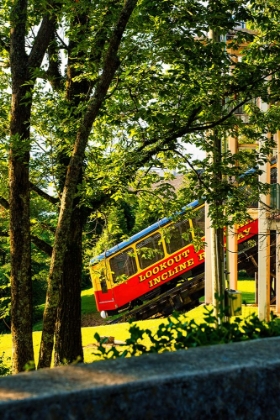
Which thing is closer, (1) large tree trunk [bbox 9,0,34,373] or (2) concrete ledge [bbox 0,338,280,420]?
(2) concrete ledge [bbox 0,338,280,420]

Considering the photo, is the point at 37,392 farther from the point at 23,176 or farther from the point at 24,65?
the point at 24,65

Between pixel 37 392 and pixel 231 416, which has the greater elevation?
pixel 37 392

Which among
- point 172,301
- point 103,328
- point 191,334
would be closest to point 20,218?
point 191,334

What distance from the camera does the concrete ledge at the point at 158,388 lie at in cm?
195

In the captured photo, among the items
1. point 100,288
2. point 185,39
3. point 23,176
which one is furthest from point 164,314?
point 185,39

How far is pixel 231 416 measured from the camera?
225cm

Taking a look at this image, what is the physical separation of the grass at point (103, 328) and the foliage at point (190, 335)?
0.76ft

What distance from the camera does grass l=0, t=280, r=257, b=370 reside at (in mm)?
13620

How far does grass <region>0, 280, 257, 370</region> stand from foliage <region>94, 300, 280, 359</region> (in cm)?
23

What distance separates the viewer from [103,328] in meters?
20.1

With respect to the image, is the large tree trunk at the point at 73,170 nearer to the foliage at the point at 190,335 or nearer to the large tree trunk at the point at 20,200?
the large tree trunk at the point at 20,200

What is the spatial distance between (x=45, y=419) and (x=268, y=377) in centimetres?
96

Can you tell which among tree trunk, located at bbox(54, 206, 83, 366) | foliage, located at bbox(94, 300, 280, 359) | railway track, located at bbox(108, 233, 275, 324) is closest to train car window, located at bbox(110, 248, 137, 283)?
railway track, located at bbox(108, 233, 275, 324)

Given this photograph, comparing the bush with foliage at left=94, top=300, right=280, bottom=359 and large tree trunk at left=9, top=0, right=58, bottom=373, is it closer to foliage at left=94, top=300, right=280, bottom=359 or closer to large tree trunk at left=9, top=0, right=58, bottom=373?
foliage at left=94, top=300, right=280, bottom=359
